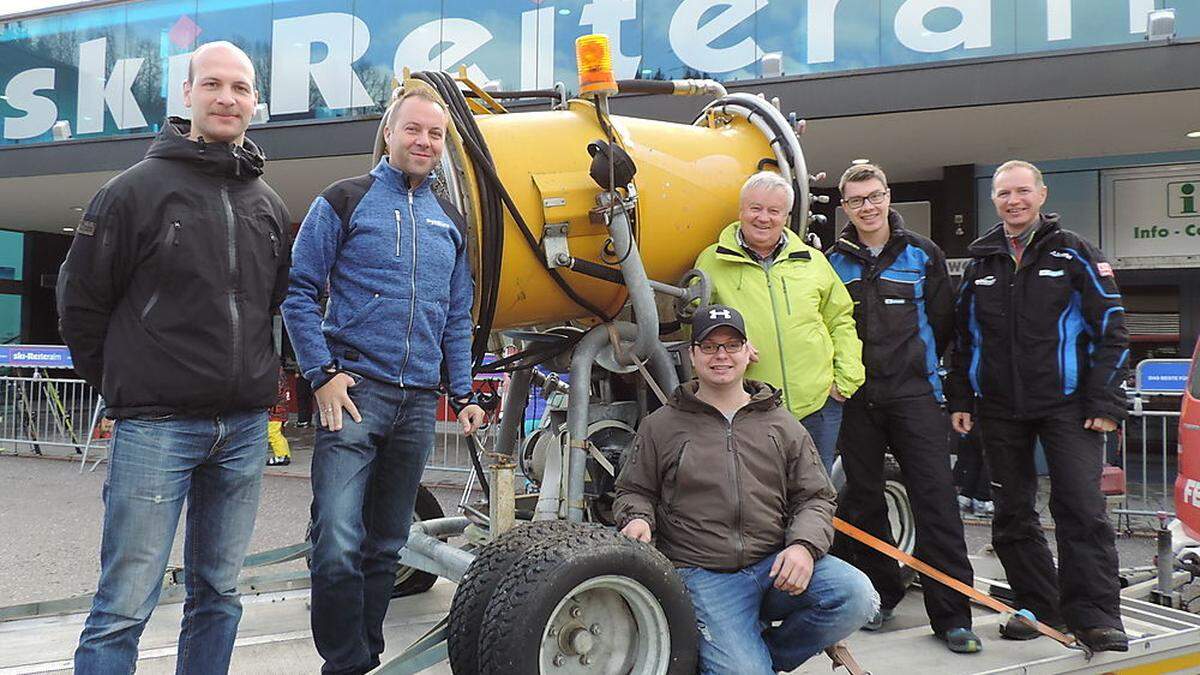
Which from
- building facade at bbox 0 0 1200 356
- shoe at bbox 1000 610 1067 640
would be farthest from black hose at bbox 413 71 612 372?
building facade at bbox 0 0 1200 356

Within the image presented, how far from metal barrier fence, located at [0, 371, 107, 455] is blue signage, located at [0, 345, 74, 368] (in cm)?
17

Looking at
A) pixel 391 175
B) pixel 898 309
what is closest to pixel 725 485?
pixel 898 309

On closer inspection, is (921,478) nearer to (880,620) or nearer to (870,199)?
(880,620)

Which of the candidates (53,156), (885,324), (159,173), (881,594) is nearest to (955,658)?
(881,594)

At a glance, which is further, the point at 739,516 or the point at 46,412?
the point at 46,412

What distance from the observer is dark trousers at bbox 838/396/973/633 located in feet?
12.4

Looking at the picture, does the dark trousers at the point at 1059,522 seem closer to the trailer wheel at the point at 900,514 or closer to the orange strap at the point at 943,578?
the orange strap at the point at 943,578

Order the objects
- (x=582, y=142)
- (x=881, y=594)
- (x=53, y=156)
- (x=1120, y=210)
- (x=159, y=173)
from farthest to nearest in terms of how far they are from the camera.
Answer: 1. (x=53, y=156)
2. (x=1120, y=210)
3. (x=881, y=594)
4. (x=582, y=142)
5. (x=159, y=173)

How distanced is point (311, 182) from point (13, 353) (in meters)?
4.30

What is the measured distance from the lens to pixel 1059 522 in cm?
377

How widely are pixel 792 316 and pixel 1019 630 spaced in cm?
161

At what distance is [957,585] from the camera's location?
357 cm

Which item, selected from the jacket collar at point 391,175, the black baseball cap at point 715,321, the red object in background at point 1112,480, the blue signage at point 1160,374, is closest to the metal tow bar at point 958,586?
the black baseball cap at point 715,321

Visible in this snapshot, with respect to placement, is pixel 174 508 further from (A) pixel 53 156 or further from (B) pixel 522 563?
(A) pixel 53 156
